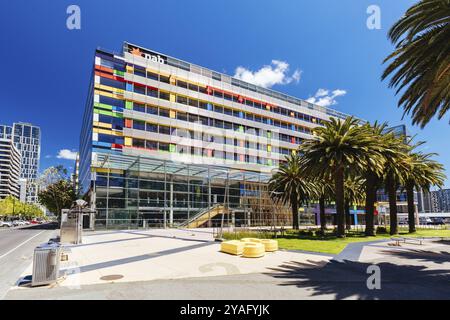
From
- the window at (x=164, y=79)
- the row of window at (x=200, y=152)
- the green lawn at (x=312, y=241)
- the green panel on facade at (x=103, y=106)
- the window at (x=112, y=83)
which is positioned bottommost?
the green lawn at (x=312, y=241)

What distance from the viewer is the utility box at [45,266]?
9.30 meters

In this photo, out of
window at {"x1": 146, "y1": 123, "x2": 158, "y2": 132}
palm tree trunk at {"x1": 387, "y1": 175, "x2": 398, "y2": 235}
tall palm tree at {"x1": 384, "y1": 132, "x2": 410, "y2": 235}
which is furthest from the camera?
window at {"x1": 146, "y1": 123, "x2": 158, "y2": 132}

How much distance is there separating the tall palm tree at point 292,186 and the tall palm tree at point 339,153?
18.4 feet

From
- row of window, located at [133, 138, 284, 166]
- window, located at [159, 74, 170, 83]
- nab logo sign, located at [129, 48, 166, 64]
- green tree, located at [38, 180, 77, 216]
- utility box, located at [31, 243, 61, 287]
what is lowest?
utility box, located at [31, 243, 61, 287]

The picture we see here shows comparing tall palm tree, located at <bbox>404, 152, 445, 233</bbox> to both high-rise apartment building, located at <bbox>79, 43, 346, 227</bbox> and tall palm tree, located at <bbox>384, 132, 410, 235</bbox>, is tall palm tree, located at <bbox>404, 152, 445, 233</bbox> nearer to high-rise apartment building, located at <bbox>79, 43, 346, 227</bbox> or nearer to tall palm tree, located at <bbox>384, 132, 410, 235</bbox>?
tall palm tree, located at <bbox>384, 132, 410, 235</bbox>

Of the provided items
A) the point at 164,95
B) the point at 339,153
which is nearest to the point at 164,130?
the point at 164,95

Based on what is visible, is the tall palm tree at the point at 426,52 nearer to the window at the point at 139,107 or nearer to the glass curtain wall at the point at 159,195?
the glass curtain wall at the point at 159,195

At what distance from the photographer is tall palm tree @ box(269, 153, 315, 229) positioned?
33.6 metres

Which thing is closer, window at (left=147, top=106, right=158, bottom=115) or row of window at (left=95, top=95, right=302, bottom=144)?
row of window at (left=95, top=95, right=302, bottom=144)

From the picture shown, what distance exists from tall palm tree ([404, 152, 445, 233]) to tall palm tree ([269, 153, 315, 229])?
11669 mm

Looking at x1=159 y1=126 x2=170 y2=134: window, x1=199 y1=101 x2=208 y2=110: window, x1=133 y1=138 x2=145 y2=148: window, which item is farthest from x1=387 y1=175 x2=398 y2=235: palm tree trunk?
x1=133 y1=138 x2=145 y2=148: window

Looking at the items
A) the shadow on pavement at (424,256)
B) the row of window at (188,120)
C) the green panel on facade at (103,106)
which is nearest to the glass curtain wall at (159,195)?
the row of window at (188,120)
